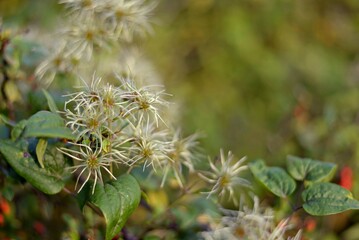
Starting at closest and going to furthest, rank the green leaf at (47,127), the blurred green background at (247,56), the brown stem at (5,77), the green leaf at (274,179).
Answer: the green leaf at (47,127) < the green leaf at (274,179) < the brown stem at (5,77) < the blurred green background at (247,56)

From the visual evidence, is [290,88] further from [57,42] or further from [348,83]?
[57,42]

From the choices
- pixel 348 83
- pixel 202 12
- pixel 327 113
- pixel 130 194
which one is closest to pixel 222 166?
pixel 130 194

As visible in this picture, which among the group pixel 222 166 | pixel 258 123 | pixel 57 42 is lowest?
pixel 258 123

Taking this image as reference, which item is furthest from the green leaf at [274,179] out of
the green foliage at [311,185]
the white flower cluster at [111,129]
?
the white flower cluster at [111,129]

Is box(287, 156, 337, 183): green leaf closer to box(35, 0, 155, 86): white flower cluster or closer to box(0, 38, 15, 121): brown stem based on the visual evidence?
box(35, 0, 155, 86): white flower cluster

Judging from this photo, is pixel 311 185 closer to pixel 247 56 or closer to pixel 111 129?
pixel 111 129

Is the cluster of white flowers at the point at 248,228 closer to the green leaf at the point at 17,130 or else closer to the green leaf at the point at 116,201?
the green leaf at the point at 116,201
